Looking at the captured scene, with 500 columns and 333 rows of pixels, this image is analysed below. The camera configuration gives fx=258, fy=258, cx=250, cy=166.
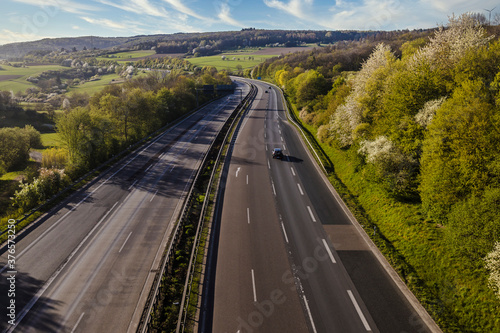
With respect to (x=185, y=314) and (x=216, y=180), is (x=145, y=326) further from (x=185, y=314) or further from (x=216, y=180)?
(x=216, y=180)

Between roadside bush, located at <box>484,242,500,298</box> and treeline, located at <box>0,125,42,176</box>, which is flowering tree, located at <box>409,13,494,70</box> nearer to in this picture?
roadside bush, located at <box>484,242,500,298</box>

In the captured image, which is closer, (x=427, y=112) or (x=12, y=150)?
(x=427, y=112)

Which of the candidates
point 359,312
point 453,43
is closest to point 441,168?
point 359,312

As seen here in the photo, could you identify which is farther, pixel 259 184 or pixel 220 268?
pixel 259 184

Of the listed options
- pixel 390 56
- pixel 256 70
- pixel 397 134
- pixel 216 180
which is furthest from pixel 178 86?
pixel 256 70

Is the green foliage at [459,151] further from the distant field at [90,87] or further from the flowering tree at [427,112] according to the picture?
the distant field at [90,87]

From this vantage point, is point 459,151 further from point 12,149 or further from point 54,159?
point 12,149
